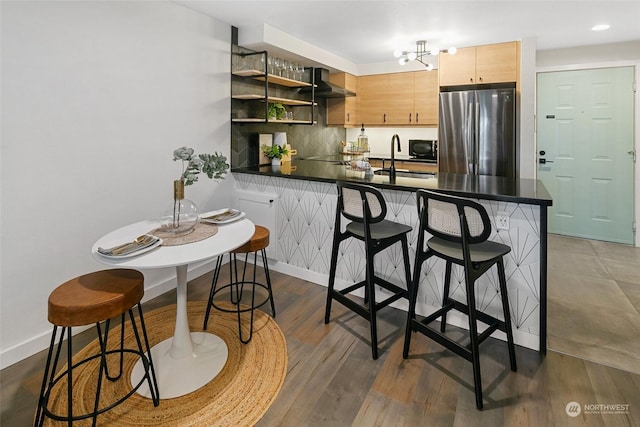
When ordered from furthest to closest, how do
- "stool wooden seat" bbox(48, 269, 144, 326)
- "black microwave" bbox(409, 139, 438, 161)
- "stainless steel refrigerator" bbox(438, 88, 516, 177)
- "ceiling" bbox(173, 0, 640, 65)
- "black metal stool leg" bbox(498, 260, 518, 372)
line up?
"black microwave" bbox(409, 139, 438, 161), "stainless steel refrigerator" bbox(438, 88, 516, 177), "ceiling" bbox(173, 0, 640, 65), "black metal stool leg" bbox(498, 260, 518, 372), "stool wooden seat" bbox(48, 269, 144, 326)

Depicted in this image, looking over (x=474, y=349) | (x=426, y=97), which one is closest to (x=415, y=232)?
(x=474, y=349)

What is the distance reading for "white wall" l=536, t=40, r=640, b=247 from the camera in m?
4.00

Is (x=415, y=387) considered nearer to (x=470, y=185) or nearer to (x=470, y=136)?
(x=470, y=185)

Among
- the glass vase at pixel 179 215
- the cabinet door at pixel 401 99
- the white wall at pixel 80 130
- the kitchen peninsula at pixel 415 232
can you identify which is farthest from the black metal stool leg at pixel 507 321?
the cabinet door at pixel 401 99

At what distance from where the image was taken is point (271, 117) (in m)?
3.74

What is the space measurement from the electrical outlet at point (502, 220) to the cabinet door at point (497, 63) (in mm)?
2680

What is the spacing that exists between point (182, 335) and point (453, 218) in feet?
5.25

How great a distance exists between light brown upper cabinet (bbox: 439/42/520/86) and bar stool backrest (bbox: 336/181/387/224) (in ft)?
9.91

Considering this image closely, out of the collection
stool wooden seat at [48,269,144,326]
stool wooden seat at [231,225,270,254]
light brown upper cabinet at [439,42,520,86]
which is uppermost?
light brown upper cabinet at [439,42,520,86]

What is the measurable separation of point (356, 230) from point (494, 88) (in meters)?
3.19

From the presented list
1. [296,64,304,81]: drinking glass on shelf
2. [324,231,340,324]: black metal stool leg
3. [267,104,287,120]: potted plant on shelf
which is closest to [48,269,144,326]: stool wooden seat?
[324,231,340,324]: black metal stool leg

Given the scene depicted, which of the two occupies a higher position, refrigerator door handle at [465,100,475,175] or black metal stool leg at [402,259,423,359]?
refrigerator door handle at [465,100,475,175]

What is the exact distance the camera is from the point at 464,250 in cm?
169

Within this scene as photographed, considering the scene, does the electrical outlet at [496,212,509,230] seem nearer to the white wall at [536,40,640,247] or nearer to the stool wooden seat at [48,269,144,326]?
the stool wooden seat at [48,269,144,326]
